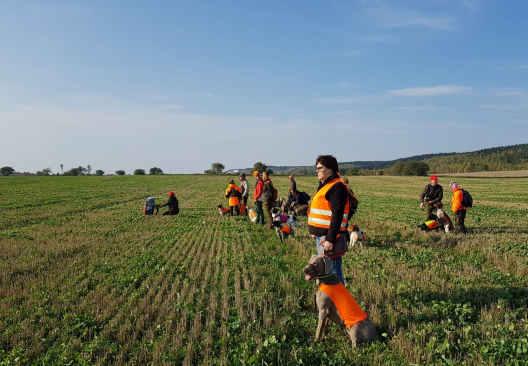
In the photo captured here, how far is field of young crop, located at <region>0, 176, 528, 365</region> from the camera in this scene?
4246 millimetres

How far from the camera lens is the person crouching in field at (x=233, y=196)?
17156 millimetres

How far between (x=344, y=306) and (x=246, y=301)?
86.3 inches

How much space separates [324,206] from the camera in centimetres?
494

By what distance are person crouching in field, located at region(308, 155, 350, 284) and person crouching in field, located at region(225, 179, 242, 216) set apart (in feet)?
39.6

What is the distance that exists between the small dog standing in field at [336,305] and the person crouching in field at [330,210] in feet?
0.97

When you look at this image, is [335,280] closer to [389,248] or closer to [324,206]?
[324,206]

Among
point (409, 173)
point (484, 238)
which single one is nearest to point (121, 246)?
point (484, 238)

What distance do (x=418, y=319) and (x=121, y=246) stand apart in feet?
29.5

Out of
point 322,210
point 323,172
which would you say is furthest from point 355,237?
point 323,172

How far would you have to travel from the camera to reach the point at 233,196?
684 inches

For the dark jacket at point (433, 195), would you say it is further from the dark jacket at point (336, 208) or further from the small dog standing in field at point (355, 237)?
the dark jacket at point (336, 208)

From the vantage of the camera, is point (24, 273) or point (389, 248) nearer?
point (24, 273)

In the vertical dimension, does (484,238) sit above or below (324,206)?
below

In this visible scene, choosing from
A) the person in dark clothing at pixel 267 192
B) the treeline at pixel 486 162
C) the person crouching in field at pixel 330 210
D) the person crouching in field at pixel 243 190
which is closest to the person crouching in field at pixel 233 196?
the person crouching in field at pixel 243 190
